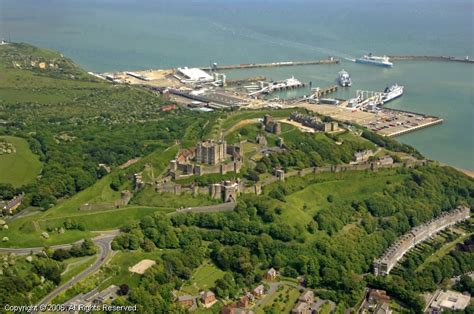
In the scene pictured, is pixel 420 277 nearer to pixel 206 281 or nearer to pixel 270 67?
pixel 206 281

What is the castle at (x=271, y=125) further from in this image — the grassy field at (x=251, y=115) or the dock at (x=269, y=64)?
the dock at (x=269, y=64)

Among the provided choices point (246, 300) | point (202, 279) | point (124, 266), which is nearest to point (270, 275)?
point (246, 300)

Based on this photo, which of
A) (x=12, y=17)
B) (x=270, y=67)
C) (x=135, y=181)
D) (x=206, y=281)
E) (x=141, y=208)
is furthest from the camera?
(x=12, y=17)

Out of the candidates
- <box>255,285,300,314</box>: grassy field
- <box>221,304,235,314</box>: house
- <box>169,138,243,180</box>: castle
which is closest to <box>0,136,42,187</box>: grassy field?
<box>169,138,243,180</box>: castle

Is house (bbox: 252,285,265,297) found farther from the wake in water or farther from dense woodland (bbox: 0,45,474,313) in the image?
the wake in water

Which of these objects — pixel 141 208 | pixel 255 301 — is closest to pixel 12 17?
pixel 141 208

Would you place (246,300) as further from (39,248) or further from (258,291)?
(39,248)
